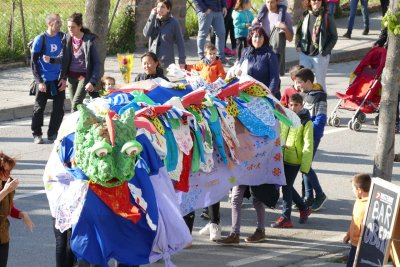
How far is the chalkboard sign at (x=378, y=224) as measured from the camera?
8883 mm

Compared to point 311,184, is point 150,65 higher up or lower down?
higher up

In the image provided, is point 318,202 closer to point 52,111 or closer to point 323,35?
point 52,111

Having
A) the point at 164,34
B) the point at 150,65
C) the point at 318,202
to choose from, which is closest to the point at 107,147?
the point at 150,65

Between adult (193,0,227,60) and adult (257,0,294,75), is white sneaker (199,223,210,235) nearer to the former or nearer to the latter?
adult (257,0,294,75)

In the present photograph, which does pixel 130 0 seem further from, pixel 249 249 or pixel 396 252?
pixel 396 252

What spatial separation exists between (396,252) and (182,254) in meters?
2.22

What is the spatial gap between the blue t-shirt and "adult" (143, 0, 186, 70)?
5.17ft

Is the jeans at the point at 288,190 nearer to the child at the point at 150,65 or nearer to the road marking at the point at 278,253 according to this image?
the road marking at the point at 278,253

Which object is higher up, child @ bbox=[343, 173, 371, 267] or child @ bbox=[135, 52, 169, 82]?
child @ bbox=[135, 52, 169, 82]

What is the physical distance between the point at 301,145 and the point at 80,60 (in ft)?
13.4

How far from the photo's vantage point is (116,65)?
19344mm

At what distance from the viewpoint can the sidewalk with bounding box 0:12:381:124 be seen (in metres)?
16.2

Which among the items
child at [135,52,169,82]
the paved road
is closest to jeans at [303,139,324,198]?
the paved road

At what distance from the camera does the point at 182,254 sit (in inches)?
407
